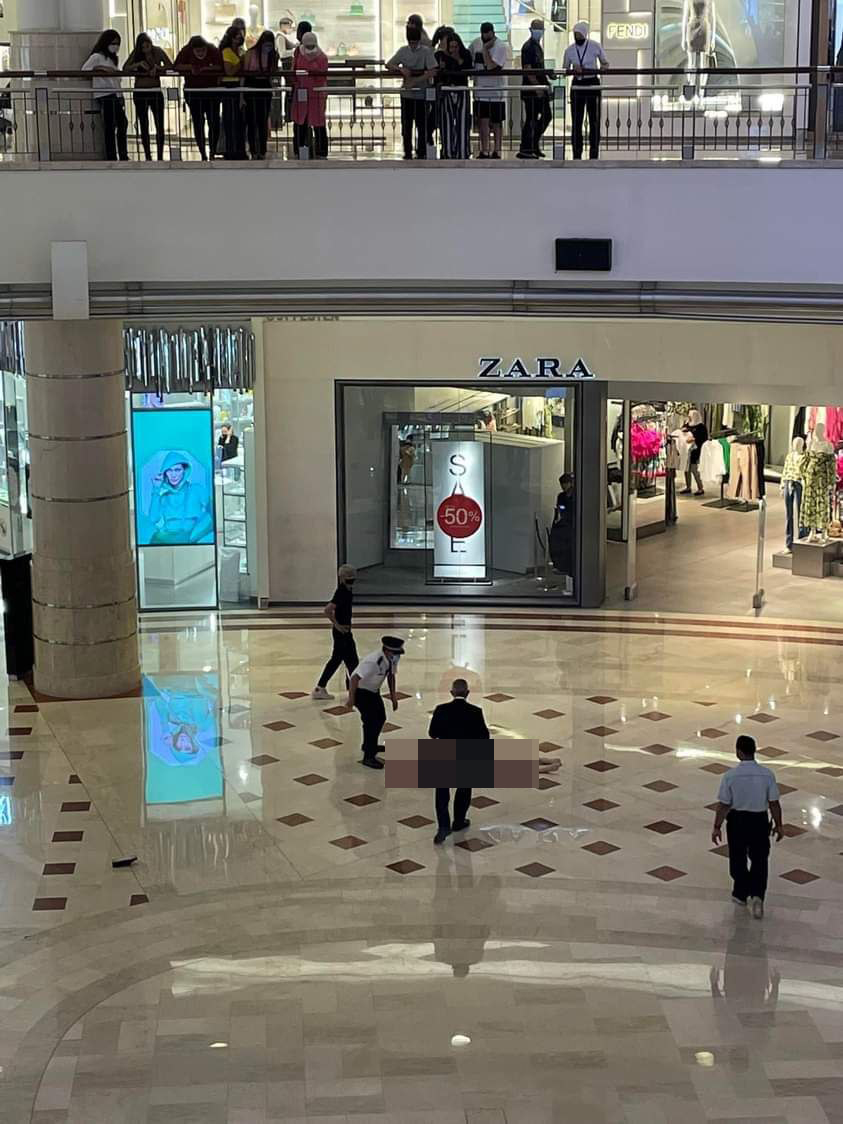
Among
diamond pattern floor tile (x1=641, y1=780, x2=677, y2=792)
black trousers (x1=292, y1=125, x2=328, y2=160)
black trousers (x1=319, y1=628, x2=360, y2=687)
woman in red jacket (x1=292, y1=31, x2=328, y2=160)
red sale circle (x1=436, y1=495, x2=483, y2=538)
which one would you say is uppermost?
woman in red jacket (x1=292, y1=31, x2=328, y2=160)

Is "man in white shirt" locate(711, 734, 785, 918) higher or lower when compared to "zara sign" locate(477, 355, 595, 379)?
lower

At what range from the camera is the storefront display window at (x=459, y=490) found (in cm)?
1672

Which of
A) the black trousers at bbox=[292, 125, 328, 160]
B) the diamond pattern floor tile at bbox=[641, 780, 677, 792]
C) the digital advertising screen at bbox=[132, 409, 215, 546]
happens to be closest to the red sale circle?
the digital advertising screen at bbox=[132, 409, 215, 546]

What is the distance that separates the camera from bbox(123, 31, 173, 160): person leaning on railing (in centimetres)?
1138

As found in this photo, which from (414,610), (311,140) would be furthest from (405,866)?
(414,610)

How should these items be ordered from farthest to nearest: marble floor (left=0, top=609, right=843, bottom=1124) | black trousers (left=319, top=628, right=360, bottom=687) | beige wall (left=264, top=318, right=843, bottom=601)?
beige wall (left=264, top=318, right=843, bottom=601), black trousers (left=319, top=628, right=360, bottom=687), marble floor (left=0, top=609, right=843, bottom=1124)

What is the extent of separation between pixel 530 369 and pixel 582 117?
4.66 m

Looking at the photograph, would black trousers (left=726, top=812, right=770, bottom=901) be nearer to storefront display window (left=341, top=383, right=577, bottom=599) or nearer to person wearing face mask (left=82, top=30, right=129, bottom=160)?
person wearing face mask (left=82, top=30, right=129, bottom=160)

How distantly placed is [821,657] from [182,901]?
744 centimetres

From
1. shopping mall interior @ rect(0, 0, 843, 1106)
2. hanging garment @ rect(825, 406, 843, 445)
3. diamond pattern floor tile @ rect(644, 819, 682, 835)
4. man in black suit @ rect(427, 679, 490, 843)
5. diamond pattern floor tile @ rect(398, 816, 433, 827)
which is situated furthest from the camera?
hanging garment @ rect(825, 406, 843, 445)

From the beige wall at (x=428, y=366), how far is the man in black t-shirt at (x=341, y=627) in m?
3.33

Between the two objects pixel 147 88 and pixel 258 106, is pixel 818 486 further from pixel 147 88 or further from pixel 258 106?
pixel 147 88

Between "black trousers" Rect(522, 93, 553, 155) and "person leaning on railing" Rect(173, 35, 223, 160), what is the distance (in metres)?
2.19

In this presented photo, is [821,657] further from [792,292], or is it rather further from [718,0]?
[718,0]
